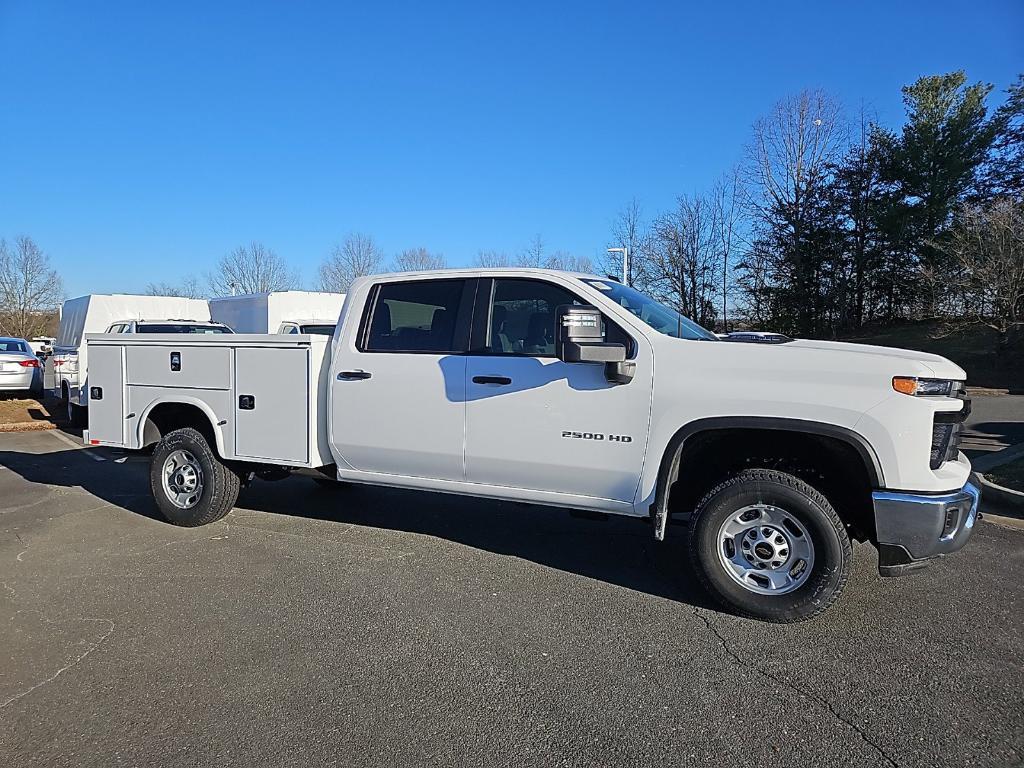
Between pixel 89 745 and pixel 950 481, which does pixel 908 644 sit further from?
pixel 89 745

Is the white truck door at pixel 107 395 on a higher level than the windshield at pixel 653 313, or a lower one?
lower

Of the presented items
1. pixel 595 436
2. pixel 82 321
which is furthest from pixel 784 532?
pixel 82 321

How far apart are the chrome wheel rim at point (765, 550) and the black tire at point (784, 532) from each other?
0.5 inches

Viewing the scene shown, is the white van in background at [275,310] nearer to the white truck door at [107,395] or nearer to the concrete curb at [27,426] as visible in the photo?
the concrete curb at [27,426]

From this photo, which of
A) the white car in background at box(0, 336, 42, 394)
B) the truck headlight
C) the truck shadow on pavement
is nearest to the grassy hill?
the truck shadow on pavement

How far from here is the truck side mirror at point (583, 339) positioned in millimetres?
3912

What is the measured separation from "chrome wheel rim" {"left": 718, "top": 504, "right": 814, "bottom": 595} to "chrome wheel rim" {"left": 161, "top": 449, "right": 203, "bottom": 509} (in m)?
4.28

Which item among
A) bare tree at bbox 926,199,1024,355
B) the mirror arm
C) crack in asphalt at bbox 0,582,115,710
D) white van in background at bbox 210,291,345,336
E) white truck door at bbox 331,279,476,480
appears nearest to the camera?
crack in asphalt at bbox 0,582,115,710

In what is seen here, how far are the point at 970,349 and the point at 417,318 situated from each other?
2803 centimetres

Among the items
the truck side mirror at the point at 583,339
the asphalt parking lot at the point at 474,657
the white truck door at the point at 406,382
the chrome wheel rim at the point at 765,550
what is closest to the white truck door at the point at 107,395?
the asphalt parking lot at the point at 474,657

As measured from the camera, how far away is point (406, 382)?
15.7 ft

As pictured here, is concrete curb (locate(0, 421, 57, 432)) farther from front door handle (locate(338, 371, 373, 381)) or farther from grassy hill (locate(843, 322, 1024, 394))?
grassy hill (locate(843, 322, 1024, 394))

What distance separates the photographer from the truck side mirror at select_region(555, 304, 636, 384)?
3.91 metres

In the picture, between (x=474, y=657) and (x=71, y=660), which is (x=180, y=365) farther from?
(x=474, y=657)
